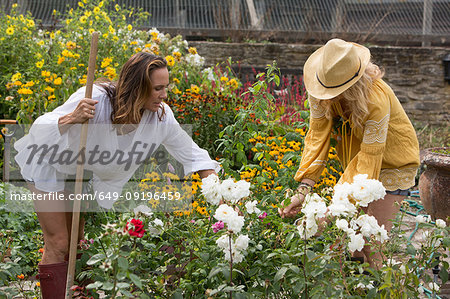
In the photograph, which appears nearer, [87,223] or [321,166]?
[321,166]

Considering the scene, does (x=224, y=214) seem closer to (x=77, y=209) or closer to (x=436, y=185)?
(x=77, y=209)

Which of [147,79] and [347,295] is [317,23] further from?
[347,295]

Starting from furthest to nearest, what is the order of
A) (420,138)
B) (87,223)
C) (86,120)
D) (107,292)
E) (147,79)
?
(420,138)
(87,223)
(147,79)
(86,120)
(107,292)

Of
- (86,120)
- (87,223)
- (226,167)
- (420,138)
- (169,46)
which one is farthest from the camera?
(420,138)

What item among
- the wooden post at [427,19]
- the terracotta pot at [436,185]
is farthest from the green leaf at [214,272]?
the wooden post at [427,19]

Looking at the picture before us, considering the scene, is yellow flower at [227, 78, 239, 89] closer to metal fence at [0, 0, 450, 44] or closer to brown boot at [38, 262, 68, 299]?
brown boot at [38, 262, 68, 299]

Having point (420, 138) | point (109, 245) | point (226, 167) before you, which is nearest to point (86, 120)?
point (109, 245)

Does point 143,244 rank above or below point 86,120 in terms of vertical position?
below

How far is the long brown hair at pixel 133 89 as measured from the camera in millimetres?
2618

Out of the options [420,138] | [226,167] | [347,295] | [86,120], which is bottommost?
[420,138]

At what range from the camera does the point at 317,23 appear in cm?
920

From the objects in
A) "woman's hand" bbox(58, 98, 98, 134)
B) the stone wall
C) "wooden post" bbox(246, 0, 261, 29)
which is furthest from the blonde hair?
"wooden post" bbox(246, 0, 261, 29)

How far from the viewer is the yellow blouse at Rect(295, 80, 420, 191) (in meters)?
2.54

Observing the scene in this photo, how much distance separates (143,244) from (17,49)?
4.18 m
